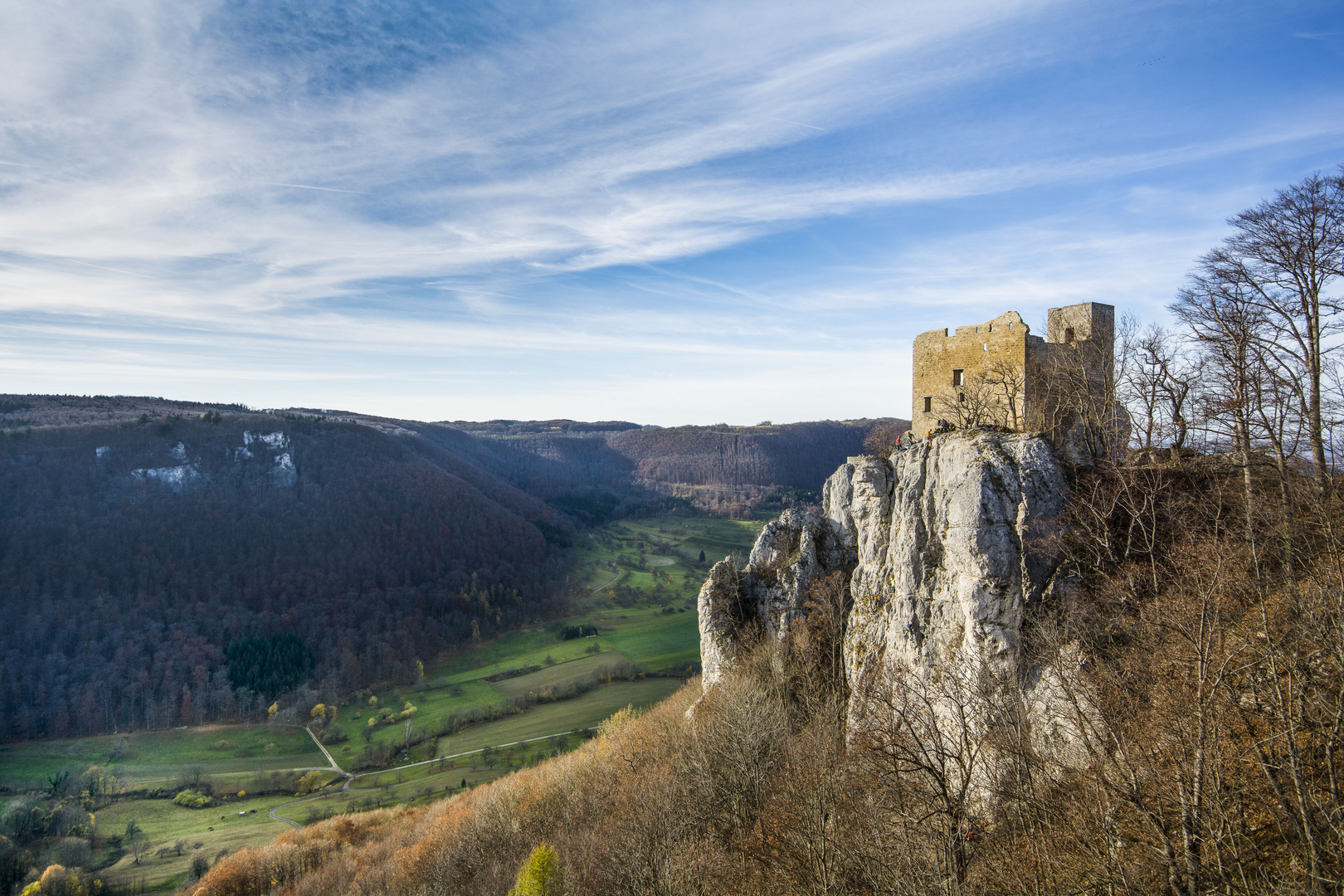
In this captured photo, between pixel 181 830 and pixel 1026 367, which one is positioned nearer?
pixel 1026 367

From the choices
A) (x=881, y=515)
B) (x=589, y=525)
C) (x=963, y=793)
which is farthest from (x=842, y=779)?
(x=589, y=525)

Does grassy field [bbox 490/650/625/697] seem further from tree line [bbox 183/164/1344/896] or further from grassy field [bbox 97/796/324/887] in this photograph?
tree line [bbox 183/164/1344/896]

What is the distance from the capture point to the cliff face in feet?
68.6

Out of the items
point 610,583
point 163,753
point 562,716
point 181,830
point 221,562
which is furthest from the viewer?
point 610,583

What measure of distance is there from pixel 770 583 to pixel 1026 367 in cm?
1774

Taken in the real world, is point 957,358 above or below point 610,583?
above

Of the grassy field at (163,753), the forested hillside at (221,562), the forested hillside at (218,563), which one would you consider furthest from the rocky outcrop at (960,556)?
the forested hillside at (218,563)

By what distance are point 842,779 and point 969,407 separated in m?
16.6

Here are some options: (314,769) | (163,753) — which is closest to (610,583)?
(314,769)

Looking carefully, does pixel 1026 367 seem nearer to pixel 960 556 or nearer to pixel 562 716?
pixel 960 556

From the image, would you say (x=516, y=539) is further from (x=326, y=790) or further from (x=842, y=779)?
(x=842, y=779)

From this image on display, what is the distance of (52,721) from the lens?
79.8m

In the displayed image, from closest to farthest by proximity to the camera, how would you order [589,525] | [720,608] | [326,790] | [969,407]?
[969,407], [720,608], [326,790], [589,525]

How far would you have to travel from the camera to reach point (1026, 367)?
24.8m
